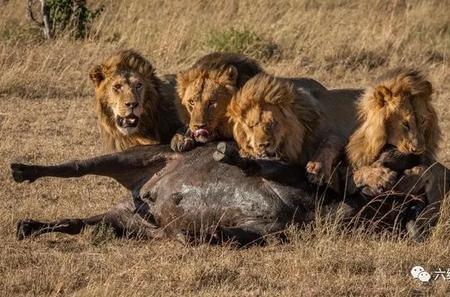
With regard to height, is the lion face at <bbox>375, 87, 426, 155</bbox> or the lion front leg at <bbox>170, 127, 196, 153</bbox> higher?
the lion face at <bbox>375, 87, 426, 155</bbox>

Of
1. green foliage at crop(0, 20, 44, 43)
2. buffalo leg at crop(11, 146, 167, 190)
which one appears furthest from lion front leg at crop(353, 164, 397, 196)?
green foliage at crop(0, 20, 44, 43)

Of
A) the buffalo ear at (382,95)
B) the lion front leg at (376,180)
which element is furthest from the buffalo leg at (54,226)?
the buffalo ear at (382,95)

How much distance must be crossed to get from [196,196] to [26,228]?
0.92 metres

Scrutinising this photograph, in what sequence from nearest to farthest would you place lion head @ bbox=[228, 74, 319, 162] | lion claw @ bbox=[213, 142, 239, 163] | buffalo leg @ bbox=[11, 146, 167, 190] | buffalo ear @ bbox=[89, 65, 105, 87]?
lion claw @ bbox=[213, 142, 239, 163] < lion head @ bbox=[228, 74, 319, 162] < buffalo leg @ bbox=[11, 146, 167, 190] < buffalo ear @ bbox=[89, 65, 105, 87]

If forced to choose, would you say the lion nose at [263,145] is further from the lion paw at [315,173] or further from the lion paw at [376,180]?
the lion paw at [376,180]

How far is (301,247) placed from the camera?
5.26 metres

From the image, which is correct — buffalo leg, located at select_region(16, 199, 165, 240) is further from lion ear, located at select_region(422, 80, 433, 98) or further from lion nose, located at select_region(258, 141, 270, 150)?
lion ear, located at select_region(422, 80, 433, 98)

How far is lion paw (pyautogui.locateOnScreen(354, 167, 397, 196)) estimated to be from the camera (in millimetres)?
5328

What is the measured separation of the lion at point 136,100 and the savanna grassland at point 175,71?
591 millimetres

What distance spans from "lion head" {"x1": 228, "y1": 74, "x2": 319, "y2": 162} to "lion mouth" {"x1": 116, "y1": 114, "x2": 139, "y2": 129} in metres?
0.68

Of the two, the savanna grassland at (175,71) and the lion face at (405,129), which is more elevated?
the lion face at (405,129)

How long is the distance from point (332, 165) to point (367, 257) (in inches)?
21.5

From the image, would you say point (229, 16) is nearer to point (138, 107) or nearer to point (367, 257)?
point (138, 107)

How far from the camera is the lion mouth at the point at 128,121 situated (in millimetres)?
5934
